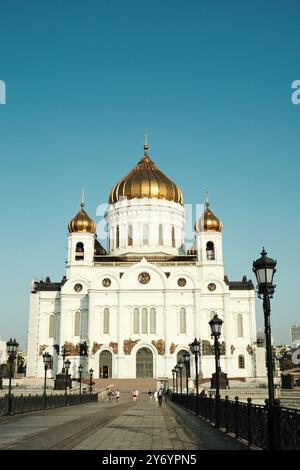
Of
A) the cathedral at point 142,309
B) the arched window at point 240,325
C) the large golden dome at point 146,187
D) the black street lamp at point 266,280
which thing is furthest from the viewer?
the large golden dome at point 146,187

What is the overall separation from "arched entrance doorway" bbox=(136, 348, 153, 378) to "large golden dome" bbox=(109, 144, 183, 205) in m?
20.0

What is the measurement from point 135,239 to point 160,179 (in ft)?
29.3

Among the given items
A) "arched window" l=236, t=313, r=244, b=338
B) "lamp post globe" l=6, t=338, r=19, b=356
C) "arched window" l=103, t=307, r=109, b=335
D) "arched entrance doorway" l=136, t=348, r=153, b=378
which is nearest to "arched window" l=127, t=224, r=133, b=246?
"arched window" l=103, t=307, r=109, b=335

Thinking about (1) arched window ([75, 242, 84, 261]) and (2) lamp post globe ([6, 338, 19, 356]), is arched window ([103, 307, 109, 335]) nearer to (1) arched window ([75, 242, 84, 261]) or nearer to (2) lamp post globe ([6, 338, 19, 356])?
(1) arched window ([75, 242, 84, 261])

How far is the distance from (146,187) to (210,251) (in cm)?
1194

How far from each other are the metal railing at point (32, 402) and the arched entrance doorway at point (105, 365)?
77.5ft

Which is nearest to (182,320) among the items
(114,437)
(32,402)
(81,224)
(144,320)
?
(144,320)

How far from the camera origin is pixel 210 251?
65.1 m

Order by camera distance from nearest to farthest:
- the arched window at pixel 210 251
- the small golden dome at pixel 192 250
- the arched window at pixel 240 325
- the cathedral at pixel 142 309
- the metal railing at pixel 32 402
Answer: the metal railing at pixel 32 402 < the cathedral at pixel 142 309 < the arched window at pixel 240 325 < the arched window at pixel 210 251 < the small golden dome at pixel 192 250

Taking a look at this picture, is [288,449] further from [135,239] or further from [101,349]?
[135,239]

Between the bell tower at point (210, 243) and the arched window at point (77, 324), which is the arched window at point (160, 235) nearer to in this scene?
the bell tower at point (210, 243)

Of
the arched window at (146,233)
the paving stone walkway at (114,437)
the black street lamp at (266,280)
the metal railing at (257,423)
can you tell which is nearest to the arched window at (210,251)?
the arched window at (146,233)

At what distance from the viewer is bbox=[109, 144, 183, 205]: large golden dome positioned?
69250 millimetres

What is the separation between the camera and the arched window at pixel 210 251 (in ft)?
212
